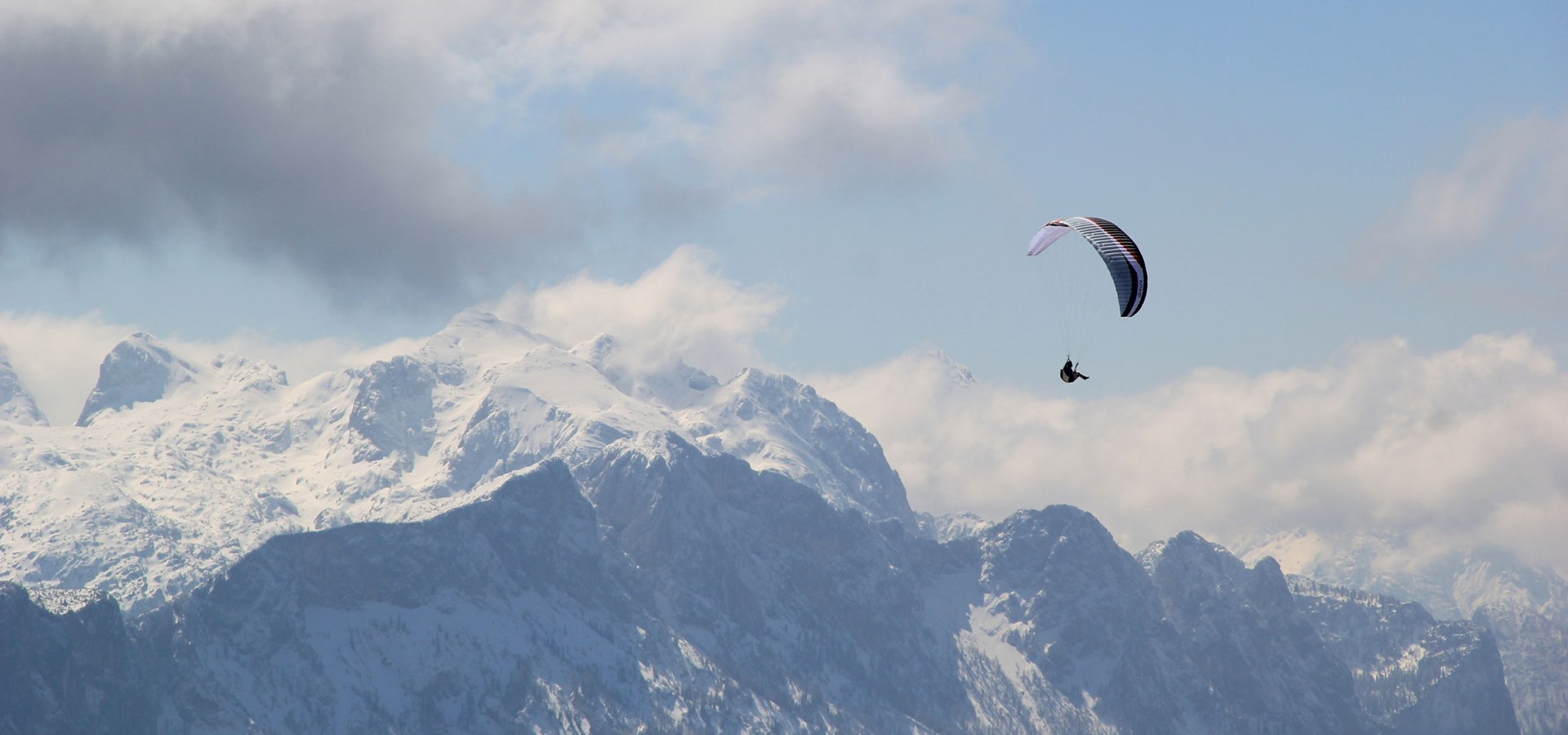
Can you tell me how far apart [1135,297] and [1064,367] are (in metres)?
9.93

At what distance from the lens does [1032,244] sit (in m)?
197

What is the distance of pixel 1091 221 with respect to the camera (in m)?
199

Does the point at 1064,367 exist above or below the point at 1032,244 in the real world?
below

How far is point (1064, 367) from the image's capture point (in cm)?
19025

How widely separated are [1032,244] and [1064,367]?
14.7m

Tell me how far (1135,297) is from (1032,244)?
12.9 meters

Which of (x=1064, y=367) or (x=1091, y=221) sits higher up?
(x=1091, y=221)

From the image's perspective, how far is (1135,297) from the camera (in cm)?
19050

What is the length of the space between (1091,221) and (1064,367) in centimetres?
1781
